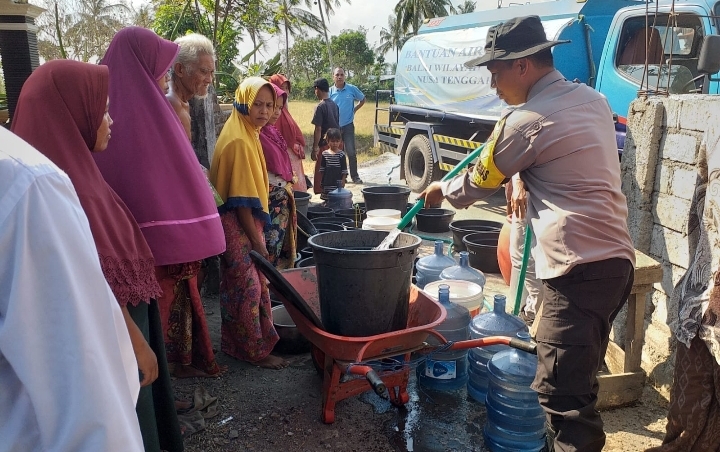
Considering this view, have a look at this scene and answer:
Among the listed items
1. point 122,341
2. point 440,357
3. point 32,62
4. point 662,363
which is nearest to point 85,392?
point 122,341

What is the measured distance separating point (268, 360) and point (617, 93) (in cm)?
483

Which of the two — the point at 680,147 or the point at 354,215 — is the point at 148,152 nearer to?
the point at 680,147

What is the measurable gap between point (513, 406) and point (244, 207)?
1.84 m

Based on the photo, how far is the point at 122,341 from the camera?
3.39ft

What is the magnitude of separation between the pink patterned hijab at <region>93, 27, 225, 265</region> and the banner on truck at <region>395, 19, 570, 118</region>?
5919 millimetres

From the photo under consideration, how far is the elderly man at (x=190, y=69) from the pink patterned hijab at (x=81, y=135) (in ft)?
4.64

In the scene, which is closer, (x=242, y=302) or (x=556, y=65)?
(x=242, y=302)

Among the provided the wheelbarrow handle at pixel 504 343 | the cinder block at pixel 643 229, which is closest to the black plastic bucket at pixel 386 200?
the cinder block at pixel 643 229

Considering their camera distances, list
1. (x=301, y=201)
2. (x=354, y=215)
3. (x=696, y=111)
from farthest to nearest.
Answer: (x=354, y=215) < (x=301, y=201) < (x=696, y=111)

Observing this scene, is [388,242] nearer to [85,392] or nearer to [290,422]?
[290,422]

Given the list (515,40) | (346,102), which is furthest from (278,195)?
(346,102)

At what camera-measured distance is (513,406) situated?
107 inches

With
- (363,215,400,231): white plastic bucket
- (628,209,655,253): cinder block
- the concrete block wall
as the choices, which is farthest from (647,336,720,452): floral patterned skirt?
(363,215,400,231): white plastic bucket

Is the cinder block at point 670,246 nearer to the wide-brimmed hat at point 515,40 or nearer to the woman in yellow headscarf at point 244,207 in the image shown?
the wide-brimmed hat at point 515,40
